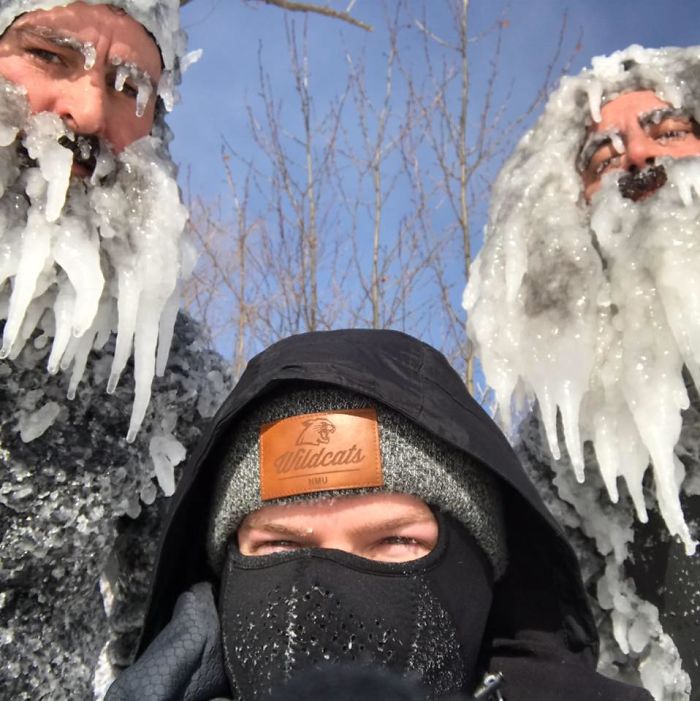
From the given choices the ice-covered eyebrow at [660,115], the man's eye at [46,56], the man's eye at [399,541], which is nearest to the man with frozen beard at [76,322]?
the man's eye at [46,56]

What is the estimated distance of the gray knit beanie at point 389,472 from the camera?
1.53 meters

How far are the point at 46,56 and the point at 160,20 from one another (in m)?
0.39

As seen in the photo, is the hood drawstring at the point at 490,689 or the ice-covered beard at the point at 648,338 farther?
the ice-covered beard at the point at 648,338

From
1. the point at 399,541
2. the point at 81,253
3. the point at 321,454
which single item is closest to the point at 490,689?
the point at 399,541

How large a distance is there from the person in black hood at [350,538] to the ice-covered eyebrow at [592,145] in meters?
1.06

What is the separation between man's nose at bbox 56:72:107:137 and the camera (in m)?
1.91

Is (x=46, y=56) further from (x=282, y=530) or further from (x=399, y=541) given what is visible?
(x=399, y=541)

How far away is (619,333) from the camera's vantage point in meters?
2.05

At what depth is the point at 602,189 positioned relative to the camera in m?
2.23

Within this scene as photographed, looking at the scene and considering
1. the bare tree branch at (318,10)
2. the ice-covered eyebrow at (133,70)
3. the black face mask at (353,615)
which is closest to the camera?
the black face mask at (353,615)

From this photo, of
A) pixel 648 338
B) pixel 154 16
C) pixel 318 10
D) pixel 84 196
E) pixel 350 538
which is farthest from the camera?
pixel 318 10

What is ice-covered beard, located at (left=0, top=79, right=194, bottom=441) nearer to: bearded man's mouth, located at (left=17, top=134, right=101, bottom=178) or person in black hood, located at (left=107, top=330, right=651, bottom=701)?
bearded man's mouth, located at (left=17, top=134, right=101, bottom=178)

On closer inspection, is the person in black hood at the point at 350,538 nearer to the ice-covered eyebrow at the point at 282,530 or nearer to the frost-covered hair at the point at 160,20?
the ice-covered eyebrow at the point at 282,530

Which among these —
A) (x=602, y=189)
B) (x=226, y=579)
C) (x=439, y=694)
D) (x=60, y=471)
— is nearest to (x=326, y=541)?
(x=226, y=579)
